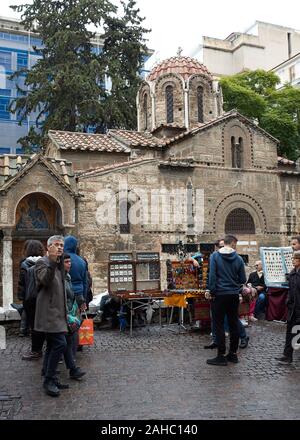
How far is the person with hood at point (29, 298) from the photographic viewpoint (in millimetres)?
8180

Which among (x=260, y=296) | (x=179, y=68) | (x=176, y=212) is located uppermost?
(x=179, y=68)

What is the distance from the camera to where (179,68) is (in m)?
23.9

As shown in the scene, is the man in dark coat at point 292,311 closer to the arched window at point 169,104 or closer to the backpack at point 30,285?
the backpack at point 30,285

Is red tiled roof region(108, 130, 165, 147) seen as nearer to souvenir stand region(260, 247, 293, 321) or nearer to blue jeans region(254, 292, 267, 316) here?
souvenir stand region(260, 247, 293, 321)

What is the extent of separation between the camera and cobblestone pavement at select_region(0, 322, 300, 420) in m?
5.38

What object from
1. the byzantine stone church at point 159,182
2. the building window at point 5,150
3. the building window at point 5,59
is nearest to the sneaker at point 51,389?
the byzantine stone church at point 159,182

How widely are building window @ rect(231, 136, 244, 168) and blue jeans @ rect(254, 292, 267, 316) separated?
8.75 metres

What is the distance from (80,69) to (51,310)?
25.7 meters

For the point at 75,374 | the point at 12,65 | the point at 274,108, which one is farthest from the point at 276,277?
the point at 12,65

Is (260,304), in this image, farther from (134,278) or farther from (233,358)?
(233,358)

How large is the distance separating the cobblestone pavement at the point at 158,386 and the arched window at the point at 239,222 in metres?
10.7

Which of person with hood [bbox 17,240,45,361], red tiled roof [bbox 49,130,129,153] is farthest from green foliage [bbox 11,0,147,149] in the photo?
person with hood [bbox 17,240,45,361]

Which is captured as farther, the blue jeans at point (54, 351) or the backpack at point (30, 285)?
the backpack at point (30, 285)

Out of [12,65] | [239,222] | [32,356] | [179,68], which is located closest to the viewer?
[32,356]
